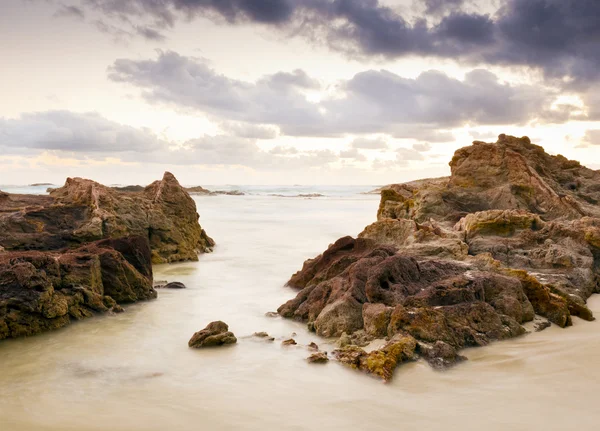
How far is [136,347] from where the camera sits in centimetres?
627

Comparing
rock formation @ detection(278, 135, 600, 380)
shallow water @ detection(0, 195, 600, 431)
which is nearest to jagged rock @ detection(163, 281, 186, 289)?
rock formation @ detection(278, 135, 600, 380)

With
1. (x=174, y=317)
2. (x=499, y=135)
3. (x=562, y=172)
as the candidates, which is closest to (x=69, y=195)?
(x=174, y=317)

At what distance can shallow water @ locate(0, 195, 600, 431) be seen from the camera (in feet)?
13.9

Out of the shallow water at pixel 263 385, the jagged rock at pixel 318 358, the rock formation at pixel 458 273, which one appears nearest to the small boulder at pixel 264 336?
the shallow water at pixel 263 385

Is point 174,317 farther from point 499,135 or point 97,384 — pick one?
point 499,135

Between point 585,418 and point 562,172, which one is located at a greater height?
point 562,172

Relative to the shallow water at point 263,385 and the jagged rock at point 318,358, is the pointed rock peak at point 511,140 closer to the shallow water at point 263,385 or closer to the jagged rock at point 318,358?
the shallow water at point 263,385

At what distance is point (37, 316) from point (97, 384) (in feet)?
7.42

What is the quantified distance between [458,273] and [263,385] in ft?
12.1

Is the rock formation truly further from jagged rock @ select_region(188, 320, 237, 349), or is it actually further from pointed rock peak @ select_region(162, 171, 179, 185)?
pointed rock peak @ select_region(162, 171, 179, 185)

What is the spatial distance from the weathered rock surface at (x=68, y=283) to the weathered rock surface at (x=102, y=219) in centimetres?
222

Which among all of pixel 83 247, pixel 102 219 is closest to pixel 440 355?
pixel 83 247

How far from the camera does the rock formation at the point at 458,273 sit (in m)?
5.87

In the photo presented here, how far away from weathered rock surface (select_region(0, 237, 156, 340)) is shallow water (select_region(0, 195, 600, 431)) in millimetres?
275
